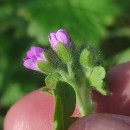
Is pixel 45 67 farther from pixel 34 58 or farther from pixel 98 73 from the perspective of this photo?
pixel 98 73

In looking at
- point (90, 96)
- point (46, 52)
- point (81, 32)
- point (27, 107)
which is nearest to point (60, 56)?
point (46, 52)

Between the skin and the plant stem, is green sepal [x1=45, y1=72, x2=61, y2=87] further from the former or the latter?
the skin

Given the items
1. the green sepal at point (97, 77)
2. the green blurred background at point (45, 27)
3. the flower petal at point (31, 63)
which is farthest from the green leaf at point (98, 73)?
the green blurred background at point (45, 27)

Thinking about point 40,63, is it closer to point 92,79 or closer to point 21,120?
point 92,79

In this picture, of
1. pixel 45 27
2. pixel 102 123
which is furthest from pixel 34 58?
pixel 45 27

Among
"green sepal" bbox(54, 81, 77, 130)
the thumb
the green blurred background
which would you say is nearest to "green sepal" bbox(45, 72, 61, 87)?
"green sepal" bbox(54, 81, 77, 130)

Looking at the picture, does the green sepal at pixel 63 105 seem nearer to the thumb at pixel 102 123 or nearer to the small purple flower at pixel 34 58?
the thumb at pixel 102 123
